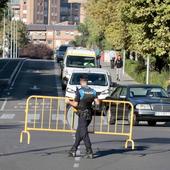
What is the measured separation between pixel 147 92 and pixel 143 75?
69.7 ft

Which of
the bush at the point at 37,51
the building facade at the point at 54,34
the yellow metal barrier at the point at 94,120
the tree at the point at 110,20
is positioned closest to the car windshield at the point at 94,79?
the yellow metal barrier at the point at 94,120

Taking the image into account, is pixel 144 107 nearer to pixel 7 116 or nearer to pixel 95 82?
pixel 7 116

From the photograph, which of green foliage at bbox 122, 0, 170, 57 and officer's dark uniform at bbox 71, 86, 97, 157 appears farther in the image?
green foliage at bbox 122, 0, 170, 57

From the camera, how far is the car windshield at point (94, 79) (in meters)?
30.5

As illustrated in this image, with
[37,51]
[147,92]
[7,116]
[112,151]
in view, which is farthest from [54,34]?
[112,151]

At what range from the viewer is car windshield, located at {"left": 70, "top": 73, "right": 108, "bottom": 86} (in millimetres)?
30469

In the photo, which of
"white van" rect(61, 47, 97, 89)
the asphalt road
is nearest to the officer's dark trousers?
the asphalt road

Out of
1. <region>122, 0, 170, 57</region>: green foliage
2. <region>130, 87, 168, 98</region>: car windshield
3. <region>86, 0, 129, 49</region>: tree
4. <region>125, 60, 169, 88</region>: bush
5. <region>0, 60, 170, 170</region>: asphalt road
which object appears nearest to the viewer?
<region>0, 60, 170, 170</region>: asphalt road

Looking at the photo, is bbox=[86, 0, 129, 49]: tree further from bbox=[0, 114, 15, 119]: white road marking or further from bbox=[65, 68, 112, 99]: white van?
bbox=[0, 114, 15, 119]: white road marking

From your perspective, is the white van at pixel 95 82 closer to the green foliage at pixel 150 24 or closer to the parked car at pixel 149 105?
the green foliage at pixel 150 24

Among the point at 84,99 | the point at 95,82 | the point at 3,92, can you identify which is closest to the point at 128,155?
the point at 84,99

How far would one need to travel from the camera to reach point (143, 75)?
150ft

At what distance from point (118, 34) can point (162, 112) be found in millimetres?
24657

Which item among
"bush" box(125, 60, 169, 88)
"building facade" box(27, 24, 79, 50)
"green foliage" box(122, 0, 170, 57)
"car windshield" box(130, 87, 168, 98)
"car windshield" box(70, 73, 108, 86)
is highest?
"green foliage" box(122, 0, 170, 57)
